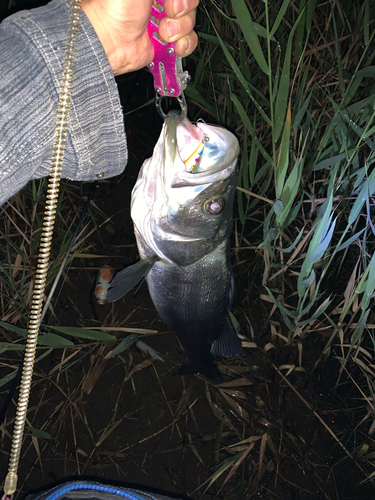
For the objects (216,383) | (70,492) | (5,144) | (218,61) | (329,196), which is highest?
(5,144)

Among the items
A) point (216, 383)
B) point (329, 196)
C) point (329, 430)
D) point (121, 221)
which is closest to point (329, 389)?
point (329, 430)

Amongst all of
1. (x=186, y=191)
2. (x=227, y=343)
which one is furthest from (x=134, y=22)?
(x=227, y=343)

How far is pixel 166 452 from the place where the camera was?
8.41 ft

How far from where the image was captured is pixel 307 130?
2.16m

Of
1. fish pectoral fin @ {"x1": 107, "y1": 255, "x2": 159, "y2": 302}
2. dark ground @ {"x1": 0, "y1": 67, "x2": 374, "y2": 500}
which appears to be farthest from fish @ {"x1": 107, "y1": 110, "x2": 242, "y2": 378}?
dark ground @ {"x1": 0, "y1": 67, "x2": 374, "y2": 500}

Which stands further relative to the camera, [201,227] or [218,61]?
[218,61]

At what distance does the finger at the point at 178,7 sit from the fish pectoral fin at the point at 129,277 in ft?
3.02

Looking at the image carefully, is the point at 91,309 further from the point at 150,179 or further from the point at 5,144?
the point at 5,144

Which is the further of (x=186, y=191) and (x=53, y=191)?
(x=186, y=191)

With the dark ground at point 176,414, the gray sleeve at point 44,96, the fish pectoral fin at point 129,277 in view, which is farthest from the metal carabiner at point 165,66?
the dark ground at point 176,414

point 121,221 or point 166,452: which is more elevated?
point 121,221

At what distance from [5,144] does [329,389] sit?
2506 millimetres

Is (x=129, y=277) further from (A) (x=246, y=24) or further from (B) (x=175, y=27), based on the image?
(A) (x=246, y=24)

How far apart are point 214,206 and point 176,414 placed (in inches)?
67.2
